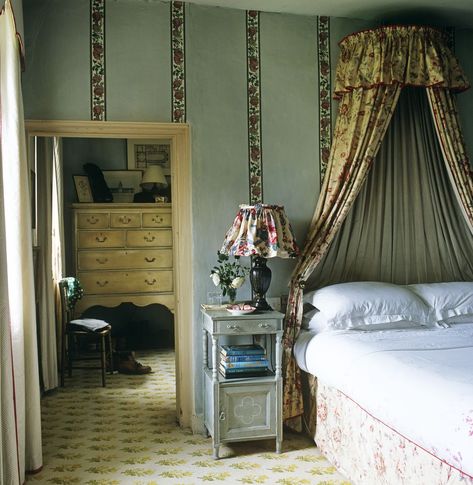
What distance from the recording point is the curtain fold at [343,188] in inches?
148

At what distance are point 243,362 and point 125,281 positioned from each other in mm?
2905

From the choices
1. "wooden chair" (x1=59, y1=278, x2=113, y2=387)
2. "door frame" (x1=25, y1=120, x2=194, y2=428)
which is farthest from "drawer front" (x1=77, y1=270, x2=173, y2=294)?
"door frame" (x1=25, y1=120, x2=194, y2=428)

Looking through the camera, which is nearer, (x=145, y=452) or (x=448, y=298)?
(x=145, y=452)

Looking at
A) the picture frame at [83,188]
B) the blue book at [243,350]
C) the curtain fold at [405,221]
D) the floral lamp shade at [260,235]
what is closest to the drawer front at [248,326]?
the blue book at [243,350]

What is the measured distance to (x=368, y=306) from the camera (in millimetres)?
3572

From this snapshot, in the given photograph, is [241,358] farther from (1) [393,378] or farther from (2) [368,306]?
(1) [393,378]

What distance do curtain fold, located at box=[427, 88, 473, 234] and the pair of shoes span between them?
3.31 m

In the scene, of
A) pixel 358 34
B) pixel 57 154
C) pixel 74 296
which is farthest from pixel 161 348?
pixel 358 34

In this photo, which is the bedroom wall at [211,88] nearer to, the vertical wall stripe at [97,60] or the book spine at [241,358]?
the vertical wall stripe at [97,60]

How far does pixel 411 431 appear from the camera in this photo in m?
2.32

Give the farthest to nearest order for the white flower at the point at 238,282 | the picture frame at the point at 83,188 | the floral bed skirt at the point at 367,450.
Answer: the picture frame at the point at 83,188 < the white flower at the point at 238,282 < the floral bed skirt at the point at 367,450

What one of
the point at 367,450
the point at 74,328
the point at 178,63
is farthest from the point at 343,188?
the point at 74,328

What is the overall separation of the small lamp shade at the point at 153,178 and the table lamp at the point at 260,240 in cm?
284

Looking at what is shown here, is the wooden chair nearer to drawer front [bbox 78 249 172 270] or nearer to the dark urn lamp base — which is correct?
drawer front [bbox 78 249 172 270]
